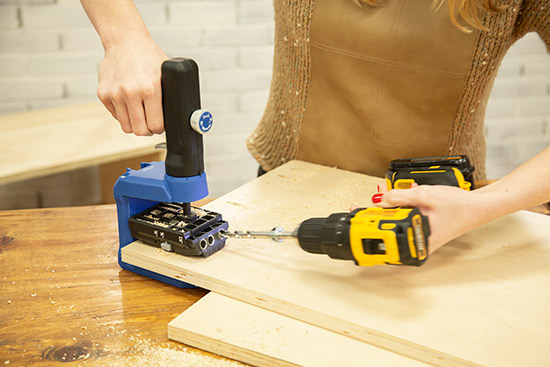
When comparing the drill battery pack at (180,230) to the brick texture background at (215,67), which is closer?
the drill battery pack at (180,230)

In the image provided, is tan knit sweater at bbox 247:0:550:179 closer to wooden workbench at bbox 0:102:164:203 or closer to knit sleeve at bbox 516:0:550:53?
knit sleeve at bbox 516:0:550:53

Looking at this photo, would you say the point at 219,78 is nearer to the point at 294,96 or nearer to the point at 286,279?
the point at 294,96

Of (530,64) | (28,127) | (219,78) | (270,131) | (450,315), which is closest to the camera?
(450,315)

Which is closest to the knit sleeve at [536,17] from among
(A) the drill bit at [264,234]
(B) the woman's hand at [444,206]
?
(B) the woman's hand at [444,206]

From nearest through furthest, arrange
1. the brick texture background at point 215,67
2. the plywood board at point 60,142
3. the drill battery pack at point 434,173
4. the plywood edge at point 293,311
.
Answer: the plywood edge at point 293,311 < the drill battery pack at point 434,173 < the plywood board at point 60,142 < the brick texture background at point 215,67

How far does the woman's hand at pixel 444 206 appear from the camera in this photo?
2.72 ft

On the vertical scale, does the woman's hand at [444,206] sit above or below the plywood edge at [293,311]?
above

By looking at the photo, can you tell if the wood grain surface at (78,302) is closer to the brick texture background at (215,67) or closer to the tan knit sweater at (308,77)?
the tan knit sweater at (308,77)

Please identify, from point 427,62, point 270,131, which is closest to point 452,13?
point 427,62

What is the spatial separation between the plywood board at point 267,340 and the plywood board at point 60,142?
1.13 m

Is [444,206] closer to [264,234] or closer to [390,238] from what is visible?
[390,238]

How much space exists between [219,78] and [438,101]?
1585 millimetres

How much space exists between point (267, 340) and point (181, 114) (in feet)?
1.19

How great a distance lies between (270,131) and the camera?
1438mm
